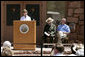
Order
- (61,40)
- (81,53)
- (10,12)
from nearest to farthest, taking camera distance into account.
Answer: (81,53), (61,40), (10,12)

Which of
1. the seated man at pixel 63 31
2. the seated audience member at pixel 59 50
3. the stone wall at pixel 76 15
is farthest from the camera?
the stone wall at pixel 76 15

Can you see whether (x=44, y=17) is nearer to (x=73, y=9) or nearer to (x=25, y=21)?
(x=73, y=9)

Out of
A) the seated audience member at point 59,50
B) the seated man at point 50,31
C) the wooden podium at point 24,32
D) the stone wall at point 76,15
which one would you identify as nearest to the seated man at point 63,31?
the seated man at point 50,31

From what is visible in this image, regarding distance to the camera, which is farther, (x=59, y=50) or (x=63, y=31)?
(x=63, y=31)

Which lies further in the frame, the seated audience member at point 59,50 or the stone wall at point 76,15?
the stone wall at point 76,15

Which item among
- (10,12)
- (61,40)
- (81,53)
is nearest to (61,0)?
(10,12)

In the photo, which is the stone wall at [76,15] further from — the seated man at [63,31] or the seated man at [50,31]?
the seated man at [50,31]

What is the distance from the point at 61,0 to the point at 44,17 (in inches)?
39.9

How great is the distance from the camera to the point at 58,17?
15.2 meters

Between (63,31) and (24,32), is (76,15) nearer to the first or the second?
(63,31)

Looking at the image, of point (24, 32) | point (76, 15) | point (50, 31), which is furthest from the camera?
point (76, 15)

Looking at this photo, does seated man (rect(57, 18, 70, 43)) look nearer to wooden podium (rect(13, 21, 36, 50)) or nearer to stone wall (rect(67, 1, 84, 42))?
wooden podium (rect(13, 21, 36, 50))

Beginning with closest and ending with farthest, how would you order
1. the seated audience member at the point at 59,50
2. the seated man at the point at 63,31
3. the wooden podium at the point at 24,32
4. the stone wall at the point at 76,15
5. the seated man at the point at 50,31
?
the seated audience member at the point at 59,50 → the wooden podium at the point at 24,32 → the seated man at the point at 63,31 → the seated man at the point at 50,31 → the stone wall at the point at 76,15

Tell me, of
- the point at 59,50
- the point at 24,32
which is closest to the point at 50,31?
the point at 24,32
